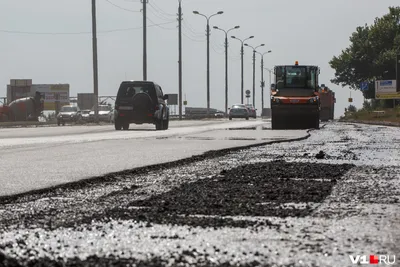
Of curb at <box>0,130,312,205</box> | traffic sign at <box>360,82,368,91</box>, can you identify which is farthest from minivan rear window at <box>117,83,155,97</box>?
traffic sign at <box>360,82,368,91</box>

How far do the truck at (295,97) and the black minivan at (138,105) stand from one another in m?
5.04

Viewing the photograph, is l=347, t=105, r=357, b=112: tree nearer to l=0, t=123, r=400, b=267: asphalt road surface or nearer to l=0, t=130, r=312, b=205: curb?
l=0, t=130, r=312, b=205: curb

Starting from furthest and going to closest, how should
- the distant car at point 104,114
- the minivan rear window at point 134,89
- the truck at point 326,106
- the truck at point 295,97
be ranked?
the truck at point 326,106, the distant car at point 104,114, the minivan rear window at point 134,89, the truck at point 295,97

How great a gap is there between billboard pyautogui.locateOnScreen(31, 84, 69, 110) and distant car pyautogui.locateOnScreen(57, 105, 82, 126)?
30957mm

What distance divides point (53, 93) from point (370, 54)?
3790 cm

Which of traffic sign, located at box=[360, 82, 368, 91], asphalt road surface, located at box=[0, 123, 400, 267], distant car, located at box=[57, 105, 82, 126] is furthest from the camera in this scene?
traffic sign, located at box=[360, 82, 368, 91]

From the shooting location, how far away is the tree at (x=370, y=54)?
95.6 meters

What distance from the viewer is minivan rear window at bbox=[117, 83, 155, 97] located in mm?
35750

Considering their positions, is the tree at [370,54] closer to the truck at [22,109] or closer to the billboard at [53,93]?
the billboard at [53,93]

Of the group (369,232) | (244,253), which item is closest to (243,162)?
(369,232)

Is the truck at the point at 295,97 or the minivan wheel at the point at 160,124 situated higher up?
the truck at the point at 295,97

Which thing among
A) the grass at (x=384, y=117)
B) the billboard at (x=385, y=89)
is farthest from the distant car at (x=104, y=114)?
the billboard at (x=385, y=89)

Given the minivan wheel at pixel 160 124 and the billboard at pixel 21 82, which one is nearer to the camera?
the minivan wheel at pixel 160 124

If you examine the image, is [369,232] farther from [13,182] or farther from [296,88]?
[296,88]
